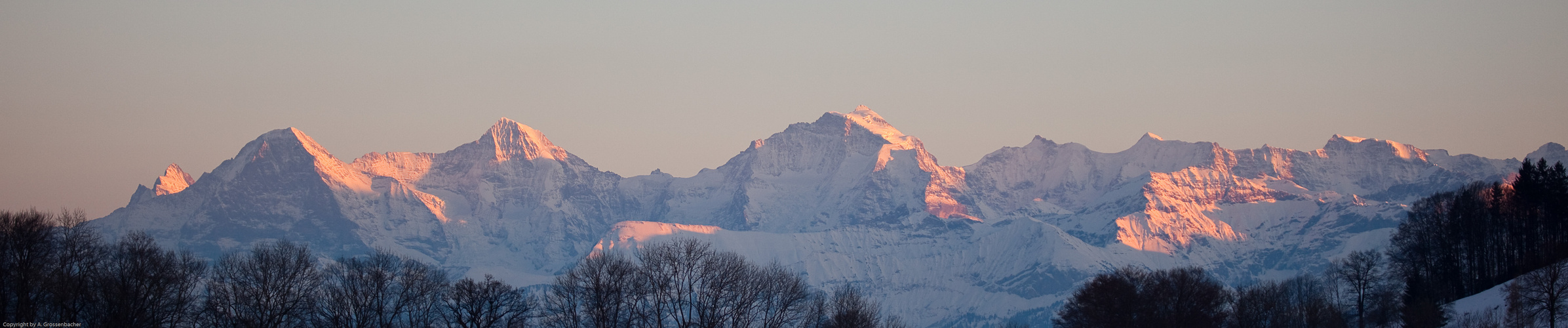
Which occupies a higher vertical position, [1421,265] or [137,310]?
[1421,265]

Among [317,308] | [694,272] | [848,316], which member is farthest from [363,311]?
[848,316]

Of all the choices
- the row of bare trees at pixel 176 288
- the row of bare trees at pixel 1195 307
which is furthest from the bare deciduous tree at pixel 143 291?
the row of bare trees at pixel 1195 307

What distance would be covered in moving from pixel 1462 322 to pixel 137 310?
70713mm

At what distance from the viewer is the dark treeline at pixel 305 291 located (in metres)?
72.1

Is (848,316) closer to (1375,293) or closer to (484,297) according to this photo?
(484,297)

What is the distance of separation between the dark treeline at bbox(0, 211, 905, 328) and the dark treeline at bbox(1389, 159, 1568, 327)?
1520 inches

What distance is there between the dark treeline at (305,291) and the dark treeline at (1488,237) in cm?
3862

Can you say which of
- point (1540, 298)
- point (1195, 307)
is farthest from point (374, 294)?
point (1540, 298)

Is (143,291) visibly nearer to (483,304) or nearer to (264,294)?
(264,294)

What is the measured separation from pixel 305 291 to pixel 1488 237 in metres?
77.7

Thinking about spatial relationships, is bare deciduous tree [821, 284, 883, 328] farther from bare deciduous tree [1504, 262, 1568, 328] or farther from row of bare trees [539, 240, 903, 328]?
bare deciduous tree [1504, 262, 1568, 328]

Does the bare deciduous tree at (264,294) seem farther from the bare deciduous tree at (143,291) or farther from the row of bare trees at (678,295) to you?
the row of bare trees at (678,295)

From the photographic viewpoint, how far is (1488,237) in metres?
102

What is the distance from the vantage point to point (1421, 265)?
104875 millimetres
